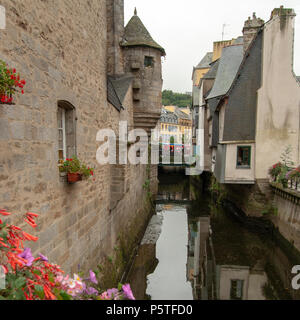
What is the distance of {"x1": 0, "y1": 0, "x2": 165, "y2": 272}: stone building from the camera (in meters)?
2.83

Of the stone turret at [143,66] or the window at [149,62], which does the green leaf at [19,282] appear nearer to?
the stone turret at [143,66]

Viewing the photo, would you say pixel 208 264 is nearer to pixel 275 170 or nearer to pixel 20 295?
pixel 275 170

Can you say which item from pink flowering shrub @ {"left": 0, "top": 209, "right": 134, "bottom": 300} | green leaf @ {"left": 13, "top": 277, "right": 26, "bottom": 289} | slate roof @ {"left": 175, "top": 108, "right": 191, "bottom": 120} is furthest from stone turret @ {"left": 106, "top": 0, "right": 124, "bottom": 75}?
slate roof @ {"left": 175, "top": 108, "right": 191, "bottom": 120}

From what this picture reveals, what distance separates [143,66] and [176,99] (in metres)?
85.8

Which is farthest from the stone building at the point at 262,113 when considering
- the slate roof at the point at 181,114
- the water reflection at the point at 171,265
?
the slate roof at the point at 181,114

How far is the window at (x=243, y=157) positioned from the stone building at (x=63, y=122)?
22.0ft

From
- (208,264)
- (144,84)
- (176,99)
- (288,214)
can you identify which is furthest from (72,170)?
(176,99)

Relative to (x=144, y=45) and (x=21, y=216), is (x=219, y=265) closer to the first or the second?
(x=21, y=216)

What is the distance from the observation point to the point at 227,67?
51.0 ft

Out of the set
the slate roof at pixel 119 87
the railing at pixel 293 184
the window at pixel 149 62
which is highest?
the window at pixel 149 62

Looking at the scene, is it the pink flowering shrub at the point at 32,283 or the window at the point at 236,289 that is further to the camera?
the window at the point at 236,289

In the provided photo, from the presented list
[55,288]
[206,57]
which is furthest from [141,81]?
[206,57]

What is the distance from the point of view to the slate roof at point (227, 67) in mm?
14992

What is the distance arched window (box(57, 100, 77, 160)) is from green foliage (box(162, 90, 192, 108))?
83.5m
